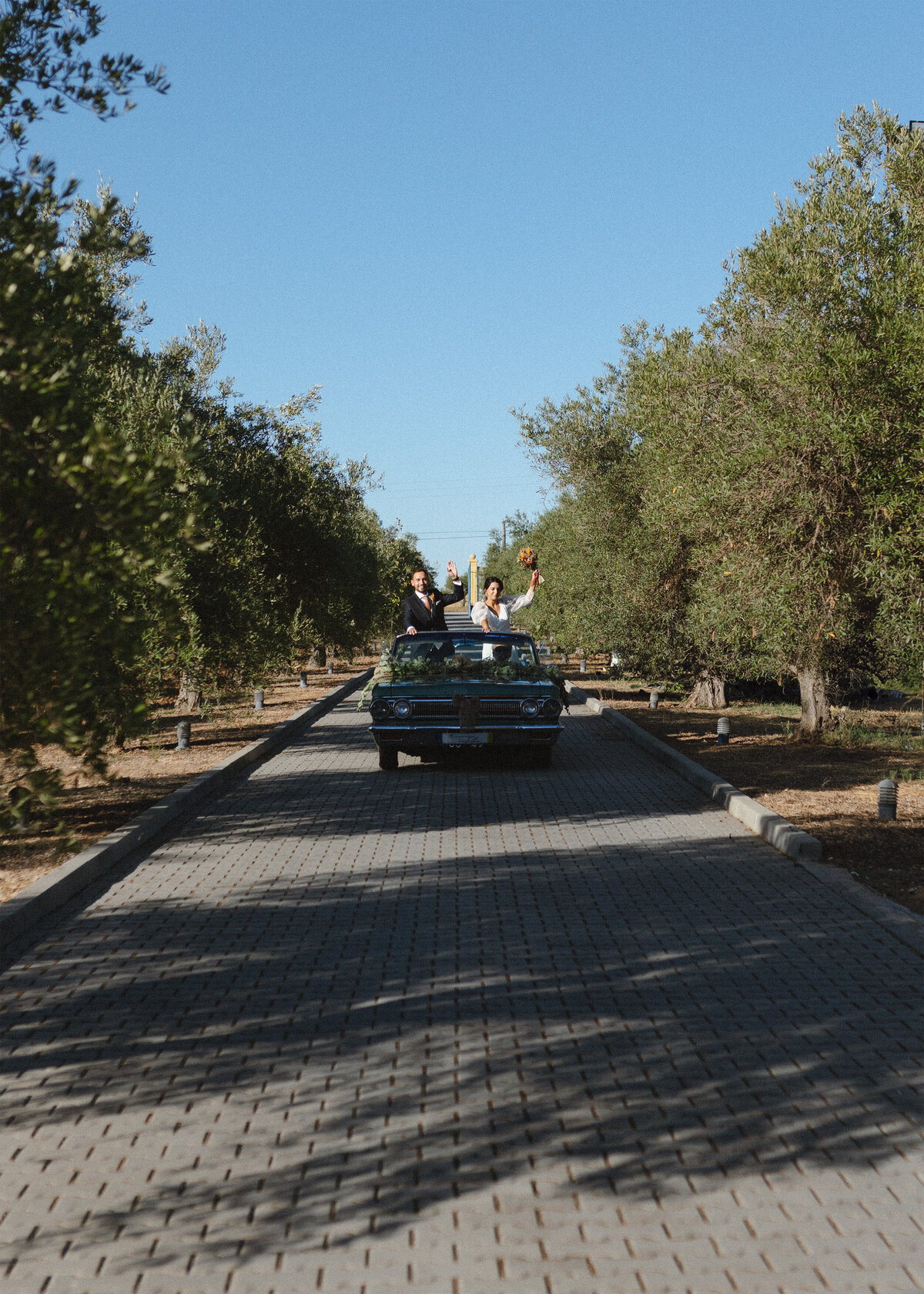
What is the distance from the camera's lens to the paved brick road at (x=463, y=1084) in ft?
11.5

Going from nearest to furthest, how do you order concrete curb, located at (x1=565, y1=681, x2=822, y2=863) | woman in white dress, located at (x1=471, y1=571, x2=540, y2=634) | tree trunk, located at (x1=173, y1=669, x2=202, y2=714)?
1. concrete curb, located at (x1=565, y1=681, x2=822, y2=863)
2. woman in white dress, located at (x1=471, y1=571, x2=540, y2=634)
3. tree trunk, located at (x1=173, y1=669, x2=202, y2=714)

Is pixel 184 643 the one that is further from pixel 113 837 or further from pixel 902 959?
pixel 902 959

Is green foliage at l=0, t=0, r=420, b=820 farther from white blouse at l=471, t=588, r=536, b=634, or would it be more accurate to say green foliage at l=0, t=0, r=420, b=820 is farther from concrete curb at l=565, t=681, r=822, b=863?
white blouse at l=471, t=588, r=536, b=634

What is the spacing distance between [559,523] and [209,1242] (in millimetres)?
25758

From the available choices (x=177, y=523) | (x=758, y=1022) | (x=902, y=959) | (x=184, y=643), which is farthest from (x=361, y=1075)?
(x=184, y=643)

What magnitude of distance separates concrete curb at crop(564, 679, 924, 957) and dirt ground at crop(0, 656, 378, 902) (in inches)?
165

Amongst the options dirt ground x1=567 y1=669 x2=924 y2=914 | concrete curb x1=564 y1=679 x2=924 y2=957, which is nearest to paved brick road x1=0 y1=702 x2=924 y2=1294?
concrete curb x1=564 y1=679 x2=924 y2=957

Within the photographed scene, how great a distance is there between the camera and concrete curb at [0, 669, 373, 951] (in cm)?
710

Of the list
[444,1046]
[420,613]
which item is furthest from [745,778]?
[444,1046]

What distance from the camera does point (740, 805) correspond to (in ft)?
35.6

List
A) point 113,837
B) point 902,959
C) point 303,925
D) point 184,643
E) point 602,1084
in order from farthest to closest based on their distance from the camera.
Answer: point 184,643
point 113,837
point 303,925
point 902,959
point 602,1084

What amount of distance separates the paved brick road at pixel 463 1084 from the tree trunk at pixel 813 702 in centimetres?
816

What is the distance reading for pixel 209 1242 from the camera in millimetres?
3543

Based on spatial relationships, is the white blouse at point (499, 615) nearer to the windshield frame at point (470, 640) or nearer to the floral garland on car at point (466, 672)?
the windshield frame at point (470, 640)
